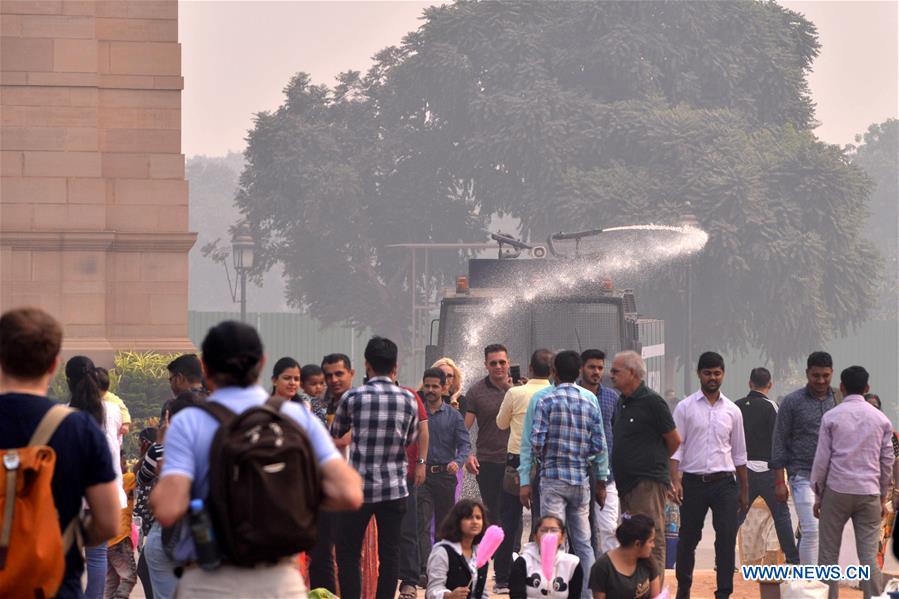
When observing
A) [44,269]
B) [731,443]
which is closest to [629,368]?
[731,443]

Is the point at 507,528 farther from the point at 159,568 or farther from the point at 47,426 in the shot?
the point at 47,426

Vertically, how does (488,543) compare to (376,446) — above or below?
below

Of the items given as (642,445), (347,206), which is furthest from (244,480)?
(347,206)

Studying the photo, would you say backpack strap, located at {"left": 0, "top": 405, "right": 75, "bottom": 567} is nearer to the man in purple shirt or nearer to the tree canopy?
the man in purple shirt

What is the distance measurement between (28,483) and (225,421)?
683 mm

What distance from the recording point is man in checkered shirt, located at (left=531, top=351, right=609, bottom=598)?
12016mm

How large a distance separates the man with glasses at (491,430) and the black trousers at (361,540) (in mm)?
3510

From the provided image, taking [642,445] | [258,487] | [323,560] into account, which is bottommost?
[323,560]

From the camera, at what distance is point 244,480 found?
576 cm

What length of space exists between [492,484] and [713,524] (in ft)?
8.29

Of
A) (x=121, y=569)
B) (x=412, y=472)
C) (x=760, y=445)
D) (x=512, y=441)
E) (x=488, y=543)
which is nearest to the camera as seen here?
(x=488, y=543)

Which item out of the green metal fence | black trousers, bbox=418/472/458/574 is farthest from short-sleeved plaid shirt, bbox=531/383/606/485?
the green metal fence

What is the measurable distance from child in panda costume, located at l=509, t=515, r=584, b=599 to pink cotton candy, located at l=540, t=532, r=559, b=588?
0.8 inches

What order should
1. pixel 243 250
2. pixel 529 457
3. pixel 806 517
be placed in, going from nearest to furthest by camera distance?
pixel 529 457 < pixel 806 517 < pixel 243 250
